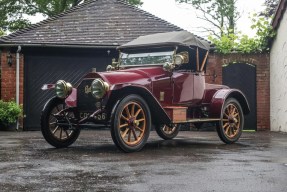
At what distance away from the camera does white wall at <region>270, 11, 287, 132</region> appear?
1335cm

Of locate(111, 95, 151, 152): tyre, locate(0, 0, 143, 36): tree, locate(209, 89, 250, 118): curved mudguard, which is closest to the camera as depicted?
locate(111, 95, 151, 152): tyre

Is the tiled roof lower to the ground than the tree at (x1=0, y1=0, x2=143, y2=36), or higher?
lower

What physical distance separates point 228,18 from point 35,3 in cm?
1335

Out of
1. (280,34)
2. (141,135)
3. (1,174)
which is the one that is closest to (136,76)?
(141,135)

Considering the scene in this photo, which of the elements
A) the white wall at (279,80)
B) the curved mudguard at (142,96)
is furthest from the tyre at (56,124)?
the white wall at (279,80)

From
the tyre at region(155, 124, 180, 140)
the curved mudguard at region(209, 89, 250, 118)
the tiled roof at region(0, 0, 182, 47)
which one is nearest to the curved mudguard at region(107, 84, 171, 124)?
the curved mudguard at region(209, 89, 250, 118)

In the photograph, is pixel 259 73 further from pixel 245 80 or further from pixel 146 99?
pixel 146 99

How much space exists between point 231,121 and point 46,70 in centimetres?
791

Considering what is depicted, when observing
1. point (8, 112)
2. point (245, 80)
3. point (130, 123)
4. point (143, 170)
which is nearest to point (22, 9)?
point (8, 112)

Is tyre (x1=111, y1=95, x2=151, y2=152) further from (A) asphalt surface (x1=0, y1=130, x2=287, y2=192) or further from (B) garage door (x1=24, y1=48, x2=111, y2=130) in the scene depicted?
(B) garage door (x1=24, y1=48, x2=111, y2=130)

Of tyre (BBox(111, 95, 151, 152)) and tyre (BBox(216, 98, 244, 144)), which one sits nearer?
tyre (BBox(111, 95, 151, 152))

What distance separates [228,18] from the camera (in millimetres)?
29844

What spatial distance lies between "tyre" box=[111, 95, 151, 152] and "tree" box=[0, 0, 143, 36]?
24.7 meters

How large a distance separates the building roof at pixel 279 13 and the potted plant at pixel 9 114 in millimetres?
8481
